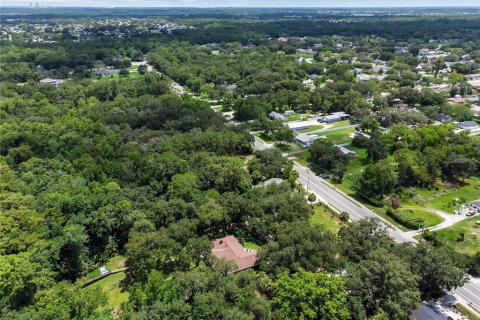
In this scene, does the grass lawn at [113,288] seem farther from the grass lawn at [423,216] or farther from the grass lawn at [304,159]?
the grass lawn at [304,159]

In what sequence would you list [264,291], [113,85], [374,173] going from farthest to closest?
[113,85]
[374,173]
[264,291]

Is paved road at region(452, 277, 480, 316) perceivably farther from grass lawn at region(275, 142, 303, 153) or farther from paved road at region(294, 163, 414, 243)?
grass lawn at region(275, 142, 303, 153)

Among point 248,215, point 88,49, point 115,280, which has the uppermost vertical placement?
point 88,49

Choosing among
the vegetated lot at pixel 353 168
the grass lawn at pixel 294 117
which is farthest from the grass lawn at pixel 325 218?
the grass lawn at pixel 294 117

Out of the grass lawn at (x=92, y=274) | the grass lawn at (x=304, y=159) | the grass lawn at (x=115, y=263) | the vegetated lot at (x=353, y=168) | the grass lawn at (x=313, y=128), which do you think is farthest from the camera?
the grass lawn at (x=313, y=128)

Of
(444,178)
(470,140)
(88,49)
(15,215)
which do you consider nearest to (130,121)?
(15,215)

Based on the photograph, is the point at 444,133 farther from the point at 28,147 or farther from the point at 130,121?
the point at 28,147

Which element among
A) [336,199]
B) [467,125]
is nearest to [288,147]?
[336,199]
